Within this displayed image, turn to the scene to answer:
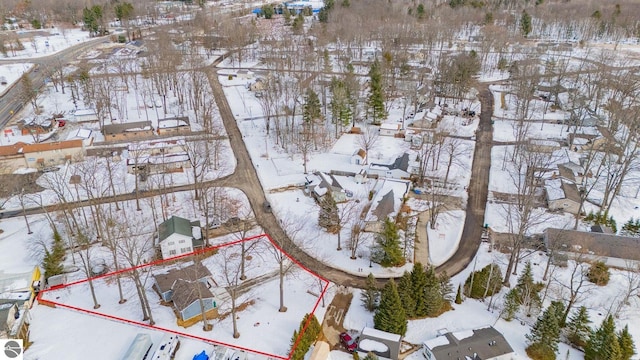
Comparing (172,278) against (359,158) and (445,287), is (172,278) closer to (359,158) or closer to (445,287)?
(445,287)

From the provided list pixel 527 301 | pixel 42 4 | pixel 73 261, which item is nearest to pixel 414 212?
pixel 527 301

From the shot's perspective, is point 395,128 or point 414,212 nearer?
point 414,212

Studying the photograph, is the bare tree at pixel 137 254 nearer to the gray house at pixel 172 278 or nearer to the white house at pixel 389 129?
the gray house at pixel 172 278

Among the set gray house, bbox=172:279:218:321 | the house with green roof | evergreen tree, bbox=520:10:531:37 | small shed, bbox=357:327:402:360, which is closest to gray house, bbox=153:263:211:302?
gray house, bbox=172:279:218:321

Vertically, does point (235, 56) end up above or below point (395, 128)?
above

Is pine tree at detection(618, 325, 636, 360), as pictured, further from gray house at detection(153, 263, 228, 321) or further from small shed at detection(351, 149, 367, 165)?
small shed at detection(351, 149, 367, 165)

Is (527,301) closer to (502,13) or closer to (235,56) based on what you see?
(235,56)
